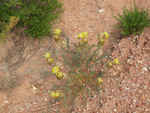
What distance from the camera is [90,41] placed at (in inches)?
143

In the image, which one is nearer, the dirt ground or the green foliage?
the dirt ground

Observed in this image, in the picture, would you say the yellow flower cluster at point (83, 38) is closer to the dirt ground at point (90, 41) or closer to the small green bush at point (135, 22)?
the dirt ground at point (90, 41)

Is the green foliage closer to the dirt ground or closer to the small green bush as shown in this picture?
the dirt ground

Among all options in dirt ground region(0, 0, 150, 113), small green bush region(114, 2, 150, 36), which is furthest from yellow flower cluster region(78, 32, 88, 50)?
small green bush region(114, 2, 150, 36)

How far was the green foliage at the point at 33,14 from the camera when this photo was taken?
3404 millimetres

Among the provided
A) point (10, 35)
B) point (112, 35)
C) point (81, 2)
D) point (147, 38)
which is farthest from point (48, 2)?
point (147, 38)

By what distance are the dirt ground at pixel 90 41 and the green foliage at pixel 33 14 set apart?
0.24 meters

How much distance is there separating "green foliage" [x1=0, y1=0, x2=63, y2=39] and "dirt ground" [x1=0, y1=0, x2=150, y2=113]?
24 centimetres

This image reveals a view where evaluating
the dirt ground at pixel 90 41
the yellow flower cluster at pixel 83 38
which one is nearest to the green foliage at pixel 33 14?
the dirt ground at pixel 90 41

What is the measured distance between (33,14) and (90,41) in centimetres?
134

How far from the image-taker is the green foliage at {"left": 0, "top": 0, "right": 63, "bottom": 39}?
11.2 ft

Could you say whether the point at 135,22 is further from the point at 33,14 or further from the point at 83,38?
the point at 33,14

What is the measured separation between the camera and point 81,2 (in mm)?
4051

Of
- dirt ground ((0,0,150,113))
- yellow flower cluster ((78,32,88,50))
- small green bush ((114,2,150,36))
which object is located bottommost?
dirt ground ((0,0,150,113))
